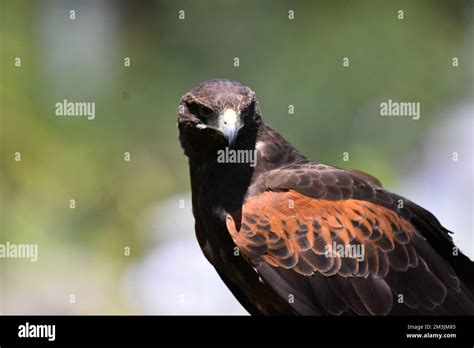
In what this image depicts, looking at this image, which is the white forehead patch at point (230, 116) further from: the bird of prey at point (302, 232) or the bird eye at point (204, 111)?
the bird eye at point (204, 111)

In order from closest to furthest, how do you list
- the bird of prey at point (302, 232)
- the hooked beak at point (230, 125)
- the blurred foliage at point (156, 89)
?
the hooked beak at point (230, 125), the bird of prey at point (302, 232), the blurred foliage at point (156, 89)

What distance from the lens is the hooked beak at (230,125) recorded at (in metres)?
6.88

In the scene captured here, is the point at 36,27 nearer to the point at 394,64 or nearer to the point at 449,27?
the point at 394,64

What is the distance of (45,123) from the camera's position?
10.7m

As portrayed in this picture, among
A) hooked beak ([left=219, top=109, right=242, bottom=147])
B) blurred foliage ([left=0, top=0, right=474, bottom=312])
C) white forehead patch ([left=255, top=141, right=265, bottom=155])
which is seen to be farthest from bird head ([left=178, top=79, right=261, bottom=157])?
blurred foliage ([left=0, top=0, right=474, bottom=312])

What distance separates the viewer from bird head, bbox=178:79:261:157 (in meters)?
6.96

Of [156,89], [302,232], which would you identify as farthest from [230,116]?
[156,89]

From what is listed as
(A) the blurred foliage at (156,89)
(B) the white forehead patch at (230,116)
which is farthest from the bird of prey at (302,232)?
(A) the blurred foliage at (156,89)

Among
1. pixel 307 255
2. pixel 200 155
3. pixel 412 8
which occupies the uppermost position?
pixel 412 8

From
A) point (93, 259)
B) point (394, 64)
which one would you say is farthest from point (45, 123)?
point (394, 64)

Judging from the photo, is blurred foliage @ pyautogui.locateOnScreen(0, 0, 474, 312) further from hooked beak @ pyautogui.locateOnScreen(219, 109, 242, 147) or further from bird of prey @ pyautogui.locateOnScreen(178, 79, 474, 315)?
hooked beak @ pyautogui.locateOnScreen(219, 109, 242, 147)

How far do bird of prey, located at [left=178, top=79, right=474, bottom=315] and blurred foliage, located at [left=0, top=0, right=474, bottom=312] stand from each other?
102 inches

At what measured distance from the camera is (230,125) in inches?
272

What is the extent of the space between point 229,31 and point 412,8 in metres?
2.34
